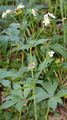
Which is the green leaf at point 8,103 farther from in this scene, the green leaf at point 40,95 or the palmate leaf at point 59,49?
the palmate leaf at point 59,49

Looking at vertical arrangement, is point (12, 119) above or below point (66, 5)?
below

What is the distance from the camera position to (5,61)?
211 cm

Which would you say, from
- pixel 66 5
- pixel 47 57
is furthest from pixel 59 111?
pixel 66 5

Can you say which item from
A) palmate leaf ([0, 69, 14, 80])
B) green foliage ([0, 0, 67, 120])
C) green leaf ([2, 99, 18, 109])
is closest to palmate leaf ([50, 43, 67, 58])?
green foliage ([0, 0, 67, 120])

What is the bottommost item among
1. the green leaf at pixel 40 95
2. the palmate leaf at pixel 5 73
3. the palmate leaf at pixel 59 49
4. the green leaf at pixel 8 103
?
the green leaf at pixel 8 103

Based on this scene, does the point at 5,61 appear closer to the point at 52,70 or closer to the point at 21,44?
the point at 21,44

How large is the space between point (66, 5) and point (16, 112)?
0.79 m

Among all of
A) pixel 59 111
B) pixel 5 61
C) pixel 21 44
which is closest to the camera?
pixel 59 111

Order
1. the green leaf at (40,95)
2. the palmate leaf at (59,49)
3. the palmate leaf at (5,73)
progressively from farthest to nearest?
the palmate leaf at (59,49) < the palmate leaf at (5,73) < the green leaf at (40,95)

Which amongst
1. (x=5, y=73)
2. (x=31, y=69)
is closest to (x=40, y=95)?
(x=31, y=69)

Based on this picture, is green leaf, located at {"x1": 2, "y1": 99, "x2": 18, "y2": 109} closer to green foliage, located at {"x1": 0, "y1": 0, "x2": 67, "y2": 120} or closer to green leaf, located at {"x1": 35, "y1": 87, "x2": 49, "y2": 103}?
green foliage, located at {"x1": 0, "y1": 0, "x2": 67, "y2": 120}

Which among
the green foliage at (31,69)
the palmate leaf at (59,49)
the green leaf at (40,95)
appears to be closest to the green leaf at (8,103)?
the green foliage at (31,69)

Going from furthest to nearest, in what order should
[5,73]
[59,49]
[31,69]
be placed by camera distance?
[59,49]
[5,73]
[31,69]

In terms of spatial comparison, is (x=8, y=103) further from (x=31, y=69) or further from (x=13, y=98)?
(x=31, y=69)
